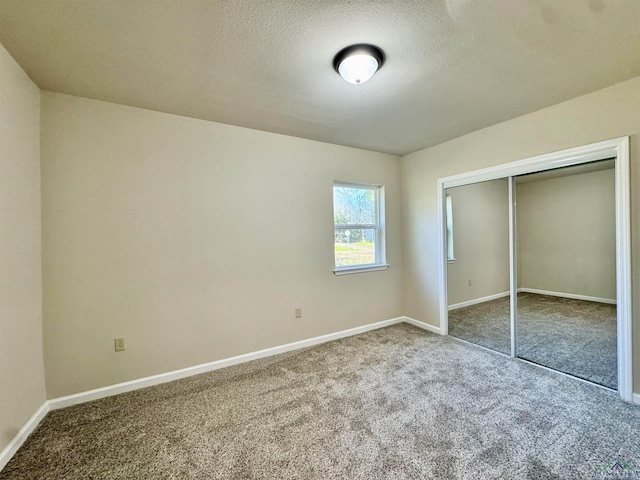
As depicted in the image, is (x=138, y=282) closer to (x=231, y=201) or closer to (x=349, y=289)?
(x=231, y=201)

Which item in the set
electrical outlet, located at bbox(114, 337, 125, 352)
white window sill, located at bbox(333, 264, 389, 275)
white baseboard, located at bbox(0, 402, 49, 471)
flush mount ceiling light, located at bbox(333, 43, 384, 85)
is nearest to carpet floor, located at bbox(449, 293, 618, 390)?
white window sill, located at bbox(333, 264, 389, 275)

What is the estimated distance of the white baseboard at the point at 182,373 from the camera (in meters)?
2.17

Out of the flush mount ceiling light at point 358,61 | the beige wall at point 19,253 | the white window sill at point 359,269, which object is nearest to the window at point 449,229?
the white window sill at point 359,269

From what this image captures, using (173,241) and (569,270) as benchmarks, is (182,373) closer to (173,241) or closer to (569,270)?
(173,241)

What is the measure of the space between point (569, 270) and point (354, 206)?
245 centimetres

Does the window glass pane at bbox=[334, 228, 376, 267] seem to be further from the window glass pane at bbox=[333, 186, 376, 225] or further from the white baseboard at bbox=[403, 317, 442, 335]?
the white baseboard at bbox=[403, 317, 442, 335]

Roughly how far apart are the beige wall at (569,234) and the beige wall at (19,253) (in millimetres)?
4294

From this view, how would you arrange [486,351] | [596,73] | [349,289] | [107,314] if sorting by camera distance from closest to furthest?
[596,73] → [107,314] → [486,351] → [349,289]

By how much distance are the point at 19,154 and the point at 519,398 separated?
4095 mm

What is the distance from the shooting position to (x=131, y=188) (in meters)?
2.37

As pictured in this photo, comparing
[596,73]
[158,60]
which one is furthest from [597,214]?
[158,60]

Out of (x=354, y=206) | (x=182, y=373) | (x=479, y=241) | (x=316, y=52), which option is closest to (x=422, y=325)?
(x=479, y=241)

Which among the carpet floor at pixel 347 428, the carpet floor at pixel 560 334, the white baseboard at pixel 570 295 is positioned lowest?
the carpet floor at pixel 347 428

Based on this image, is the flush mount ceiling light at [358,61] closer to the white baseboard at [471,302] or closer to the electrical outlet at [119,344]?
the electrical outlet at [119,344]
